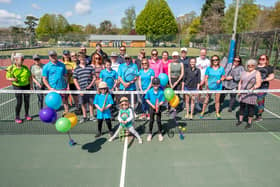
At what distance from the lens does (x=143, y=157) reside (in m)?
3.93

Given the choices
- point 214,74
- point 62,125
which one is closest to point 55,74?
point 62,125

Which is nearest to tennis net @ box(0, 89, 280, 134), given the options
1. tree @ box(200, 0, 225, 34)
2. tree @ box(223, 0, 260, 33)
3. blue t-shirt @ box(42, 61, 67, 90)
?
blue t-shirt @ box(42, 61, 67, 90)

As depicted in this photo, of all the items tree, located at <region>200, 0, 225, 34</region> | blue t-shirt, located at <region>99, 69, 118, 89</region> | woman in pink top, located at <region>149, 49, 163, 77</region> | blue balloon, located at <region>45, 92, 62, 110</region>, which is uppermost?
tree, located at <region>200, 0, 225, 34</region>

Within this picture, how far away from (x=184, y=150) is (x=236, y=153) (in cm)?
114

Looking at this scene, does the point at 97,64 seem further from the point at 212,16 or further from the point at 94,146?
the point at 212,16

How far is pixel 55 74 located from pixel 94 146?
7.44 feet

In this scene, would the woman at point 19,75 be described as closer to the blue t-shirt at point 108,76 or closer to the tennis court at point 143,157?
the tennis court at point 143,157

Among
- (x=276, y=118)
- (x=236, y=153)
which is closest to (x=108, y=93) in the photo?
(x=236, y=153)

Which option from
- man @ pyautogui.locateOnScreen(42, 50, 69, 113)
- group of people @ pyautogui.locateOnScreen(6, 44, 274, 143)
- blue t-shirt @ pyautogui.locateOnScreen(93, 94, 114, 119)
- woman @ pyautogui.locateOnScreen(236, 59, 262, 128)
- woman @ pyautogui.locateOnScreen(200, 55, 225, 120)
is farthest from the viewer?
woman @ pyautogui.locateOnScreen(200, 55, 225, 120)

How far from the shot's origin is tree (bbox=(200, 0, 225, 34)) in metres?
41.1

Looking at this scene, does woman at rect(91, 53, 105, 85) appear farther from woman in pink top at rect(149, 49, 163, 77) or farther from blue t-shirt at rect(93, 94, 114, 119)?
woman in pink top at rect(149, 49, 163, 77)

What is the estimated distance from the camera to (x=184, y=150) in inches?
165

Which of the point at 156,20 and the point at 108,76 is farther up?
the point at 156,20

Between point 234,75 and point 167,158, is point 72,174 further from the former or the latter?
point 234,75
